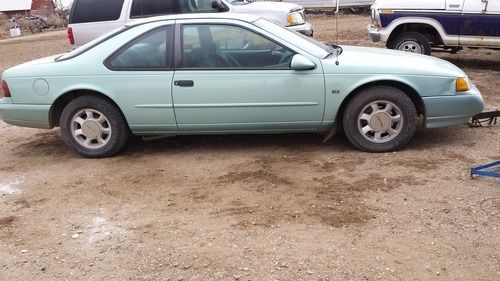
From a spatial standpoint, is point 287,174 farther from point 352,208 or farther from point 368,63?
point 368,63

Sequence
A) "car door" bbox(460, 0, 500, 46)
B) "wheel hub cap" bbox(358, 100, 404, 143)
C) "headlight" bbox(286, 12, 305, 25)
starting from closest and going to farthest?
"wheel hub cap" bbox(358, 100, 404, 143) < "car door" bbox(460, 0, 500, 46) < "headlight" bbox(286, 12, 305, 25)

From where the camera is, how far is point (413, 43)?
372 inches

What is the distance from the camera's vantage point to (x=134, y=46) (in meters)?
5.46

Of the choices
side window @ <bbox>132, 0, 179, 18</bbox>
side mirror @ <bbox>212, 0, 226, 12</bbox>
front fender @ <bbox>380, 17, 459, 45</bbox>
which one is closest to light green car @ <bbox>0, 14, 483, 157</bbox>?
side window @ <bbox>132, 0, 179, 18</bbox>

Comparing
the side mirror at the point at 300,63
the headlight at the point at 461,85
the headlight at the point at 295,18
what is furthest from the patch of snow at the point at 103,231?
the headlight at the point at 295,18

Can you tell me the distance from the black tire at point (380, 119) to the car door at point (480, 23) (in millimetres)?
4524

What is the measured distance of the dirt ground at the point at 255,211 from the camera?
3414mm

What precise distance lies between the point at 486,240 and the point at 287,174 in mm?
1863

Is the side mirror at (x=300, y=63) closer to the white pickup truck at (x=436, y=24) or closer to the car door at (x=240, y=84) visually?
the car door at (x=240, y=84)

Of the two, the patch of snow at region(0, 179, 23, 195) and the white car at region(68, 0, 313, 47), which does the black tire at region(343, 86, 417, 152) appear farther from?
the white car at region(68, 0, 313, 47)

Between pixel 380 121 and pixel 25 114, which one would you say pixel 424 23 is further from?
pixel 25 114

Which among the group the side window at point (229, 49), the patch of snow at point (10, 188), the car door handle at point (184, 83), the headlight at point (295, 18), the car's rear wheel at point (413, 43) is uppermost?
the side window at point (229, 49)

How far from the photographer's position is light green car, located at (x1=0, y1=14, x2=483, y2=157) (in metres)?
5.21

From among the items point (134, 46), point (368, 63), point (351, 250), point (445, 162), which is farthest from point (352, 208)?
point (134, 46)
